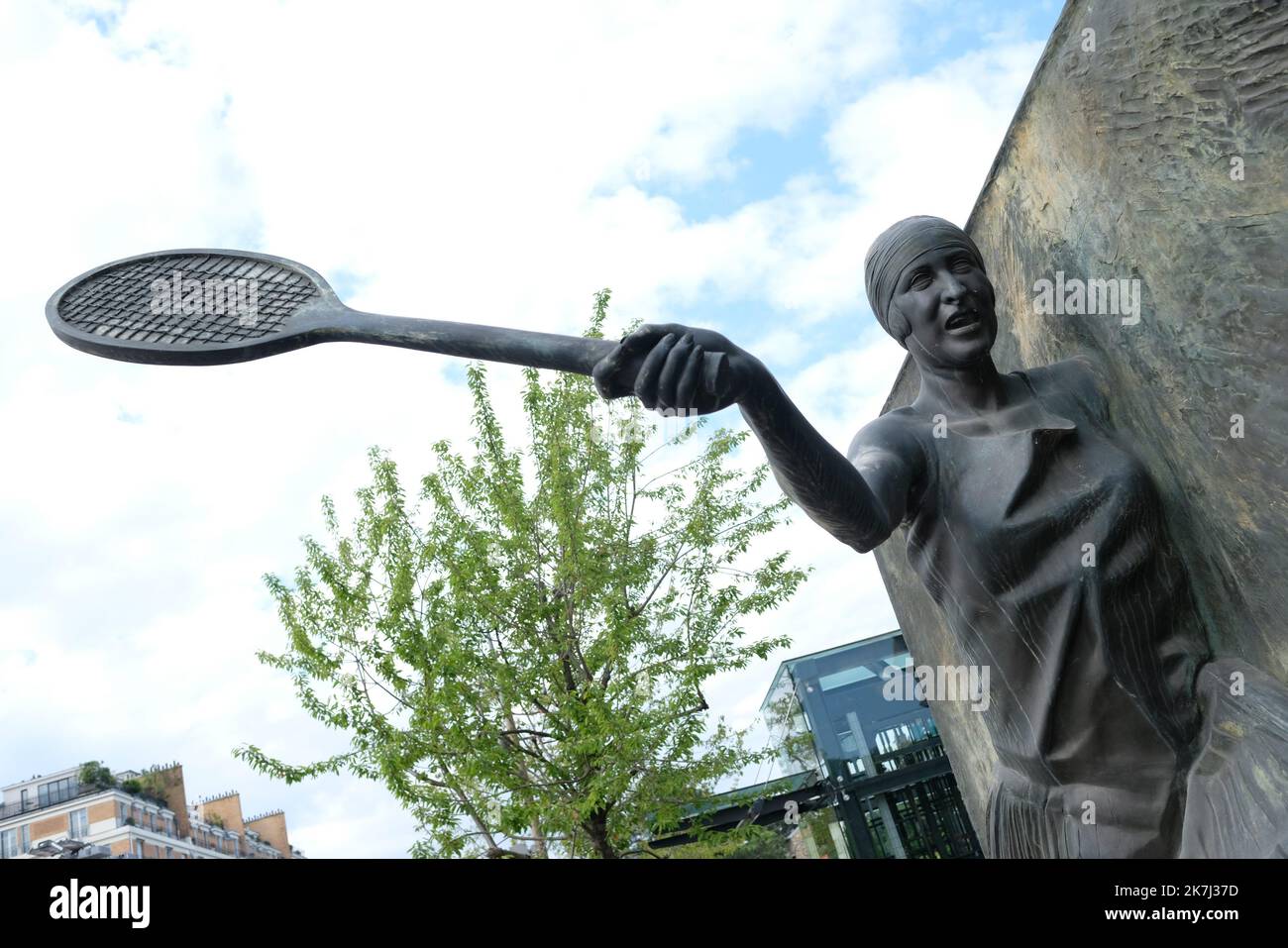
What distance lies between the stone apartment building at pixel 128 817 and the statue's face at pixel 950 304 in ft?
171

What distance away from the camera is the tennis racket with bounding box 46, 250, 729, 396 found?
82.6 inches

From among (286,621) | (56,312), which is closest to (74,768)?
(286,621)

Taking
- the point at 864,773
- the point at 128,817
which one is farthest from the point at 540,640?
the point at 128,817

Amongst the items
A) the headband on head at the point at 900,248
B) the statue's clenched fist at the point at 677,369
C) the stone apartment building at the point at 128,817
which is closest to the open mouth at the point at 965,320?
the headband on head at the point at 900,248

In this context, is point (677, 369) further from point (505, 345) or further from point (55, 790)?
point (55, 790)

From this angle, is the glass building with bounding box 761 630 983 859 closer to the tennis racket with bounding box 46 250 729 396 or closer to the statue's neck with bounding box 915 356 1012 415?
the statue's neck with bounding box 915 356 1012 415

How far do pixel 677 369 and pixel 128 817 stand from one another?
56818 millimetres

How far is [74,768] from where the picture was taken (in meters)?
52.9

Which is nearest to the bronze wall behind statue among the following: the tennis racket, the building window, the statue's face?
the statue's face

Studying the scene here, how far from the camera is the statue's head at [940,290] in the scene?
86.9 inches

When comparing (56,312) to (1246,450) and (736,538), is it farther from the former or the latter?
(736,538)

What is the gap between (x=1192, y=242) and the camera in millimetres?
1858

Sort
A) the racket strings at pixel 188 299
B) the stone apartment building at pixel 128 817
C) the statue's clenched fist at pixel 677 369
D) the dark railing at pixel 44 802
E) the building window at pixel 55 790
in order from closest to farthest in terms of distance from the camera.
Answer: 1. the statue's clenched fist at pixel 677 369
2. the racket strings at pixel 188 299
3. the stone apartment building at pixel 128 817
4. the dark railing at pixel 44 802
5. the building window at pixel 55 790

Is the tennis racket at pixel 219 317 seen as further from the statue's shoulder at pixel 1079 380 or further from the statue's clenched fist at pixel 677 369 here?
the statue's shoulder at pixel 1079 380
